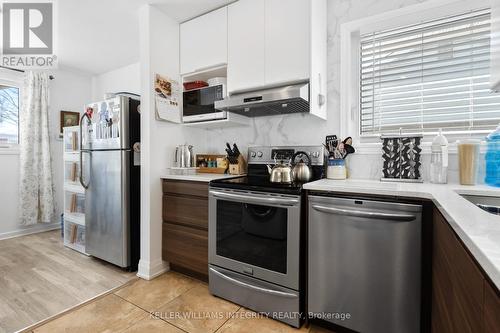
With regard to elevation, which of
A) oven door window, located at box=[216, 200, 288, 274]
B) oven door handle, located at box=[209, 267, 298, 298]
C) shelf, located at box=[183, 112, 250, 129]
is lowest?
oven door handle, located at box=[209, 267, 298, 298]

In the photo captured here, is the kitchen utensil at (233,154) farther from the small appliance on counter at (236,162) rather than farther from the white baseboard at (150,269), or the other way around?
the white baseboard at (150,269)

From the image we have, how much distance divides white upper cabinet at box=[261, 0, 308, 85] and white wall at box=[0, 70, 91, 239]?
350 centimetres

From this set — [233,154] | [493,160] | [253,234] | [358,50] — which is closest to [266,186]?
[253,234]

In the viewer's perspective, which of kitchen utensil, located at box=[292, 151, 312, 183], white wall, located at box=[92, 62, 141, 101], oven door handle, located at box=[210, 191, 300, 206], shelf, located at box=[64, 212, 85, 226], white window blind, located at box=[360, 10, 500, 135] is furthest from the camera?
white wall, located at box=[92, 62, 141, 101]

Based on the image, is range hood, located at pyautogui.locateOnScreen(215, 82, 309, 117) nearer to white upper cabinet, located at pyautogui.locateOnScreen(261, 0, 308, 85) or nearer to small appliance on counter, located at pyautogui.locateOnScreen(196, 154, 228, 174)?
white upper cabinet, located at pyautogui.locateOnScreen(261, 0, 308, 85)

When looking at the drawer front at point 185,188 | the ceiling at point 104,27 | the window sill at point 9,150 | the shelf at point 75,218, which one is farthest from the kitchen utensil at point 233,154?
the window sill at point 9,150

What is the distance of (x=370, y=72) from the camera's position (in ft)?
6.46

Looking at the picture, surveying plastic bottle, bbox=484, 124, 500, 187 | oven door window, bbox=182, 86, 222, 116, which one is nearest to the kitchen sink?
plastic bottle, bbox=484, 124, 500, 187

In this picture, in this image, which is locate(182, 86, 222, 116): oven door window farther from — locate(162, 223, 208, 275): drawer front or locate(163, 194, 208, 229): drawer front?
locate(162, 223, 208, 275): drawer front

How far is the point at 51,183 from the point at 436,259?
433 cm

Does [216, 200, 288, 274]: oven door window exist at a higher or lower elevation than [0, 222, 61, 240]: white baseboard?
higher

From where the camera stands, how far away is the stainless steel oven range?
148 cm

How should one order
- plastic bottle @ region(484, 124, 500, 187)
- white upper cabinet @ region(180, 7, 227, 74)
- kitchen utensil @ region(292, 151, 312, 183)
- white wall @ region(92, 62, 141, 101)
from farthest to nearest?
1. white wall @ region(92, 62, 141, 101)
2. white upper cabinet @ region(180, 7, 227, 74)
3. kitchen utensil @ region(292, 151, 312, 183)
4. plastic bottle @ region(484, 124, 500, 187)

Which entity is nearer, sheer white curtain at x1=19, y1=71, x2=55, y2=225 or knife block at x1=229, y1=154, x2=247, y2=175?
knife block at x1=229, y1=154, x2=247, y2=175
